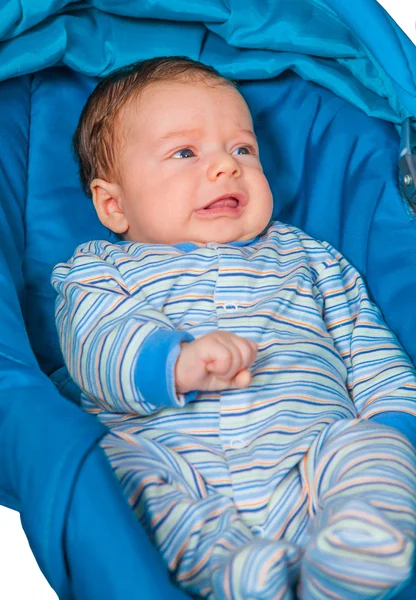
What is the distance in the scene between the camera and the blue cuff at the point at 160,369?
146 cm

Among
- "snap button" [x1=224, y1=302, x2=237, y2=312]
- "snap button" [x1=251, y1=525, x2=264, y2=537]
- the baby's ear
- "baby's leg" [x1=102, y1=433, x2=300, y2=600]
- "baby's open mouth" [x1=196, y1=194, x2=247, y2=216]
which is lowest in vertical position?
"snap button" [x1=251, y1=525, x2=264, y2=537]

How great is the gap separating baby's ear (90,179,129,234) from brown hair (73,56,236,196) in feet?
0.08

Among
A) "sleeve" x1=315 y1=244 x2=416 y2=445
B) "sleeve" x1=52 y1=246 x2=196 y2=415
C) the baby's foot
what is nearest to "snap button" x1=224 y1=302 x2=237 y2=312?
"sleeve" x1=52 y1=246 x2=196 y2=415

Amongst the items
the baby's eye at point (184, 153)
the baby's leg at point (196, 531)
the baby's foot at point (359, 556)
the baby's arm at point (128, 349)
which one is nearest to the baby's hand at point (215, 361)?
the baby's arm at point (128, 349)

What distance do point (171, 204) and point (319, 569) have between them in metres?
0.81

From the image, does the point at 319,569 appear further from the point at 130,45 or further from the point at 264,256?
the point at 130,45

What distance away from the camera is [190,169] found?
5.94 ft

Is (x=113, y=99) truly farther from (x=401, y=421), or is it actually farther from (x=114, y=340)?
(x=401, y=421)

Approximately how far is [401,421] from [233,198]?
0.53 meters

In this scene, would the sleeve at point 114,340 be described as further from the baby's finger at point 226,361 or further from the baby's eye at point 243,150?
the baby's eye at point 243,150

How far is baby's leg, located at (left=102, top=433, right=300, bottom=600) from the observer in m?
1.24

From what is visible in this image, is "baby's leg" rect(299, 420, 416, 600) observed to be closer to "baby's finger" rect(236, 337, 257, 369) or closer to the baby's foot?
the baby's foot

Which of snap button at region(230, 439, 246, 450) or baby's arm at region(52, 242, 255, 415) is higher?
baby's arm at region(52, 242, 255, 415)

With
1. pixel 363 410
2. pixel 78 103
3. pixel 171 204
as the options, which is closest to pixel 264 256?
pixel 171 204
